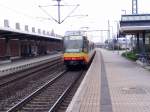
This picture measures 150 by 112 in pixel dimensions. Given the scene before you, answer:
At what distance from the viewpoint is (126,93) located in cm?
1564

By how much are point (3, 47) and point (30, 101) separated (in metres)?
37.1

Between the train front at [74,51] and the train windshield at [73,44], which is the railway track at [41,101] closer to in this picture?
the train front at [74,51]

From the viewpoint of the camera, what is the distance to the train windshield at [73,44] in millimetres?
32541

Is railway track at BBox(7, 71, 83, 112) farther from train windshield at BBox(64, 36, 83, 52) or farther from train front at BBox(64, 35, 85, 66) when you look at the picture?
train windshield at BBox(64, 36, 83, 52)

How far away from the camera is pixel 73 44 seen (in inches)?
1288

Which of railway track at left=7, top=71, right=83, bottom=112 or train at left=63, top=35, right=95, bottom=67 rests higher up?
train at left=63, top=35, right=95, bottom=67

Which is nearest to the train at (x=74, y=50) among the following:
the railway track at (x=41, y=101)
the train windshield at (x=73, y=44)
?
the train windshield at (x=73, y=44)

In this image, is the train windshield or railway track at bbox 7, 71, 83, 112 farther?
the train windshield

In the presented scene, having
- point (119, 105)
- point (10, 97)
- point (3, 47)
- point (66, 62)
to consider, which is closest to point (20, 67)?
point (66, 62)

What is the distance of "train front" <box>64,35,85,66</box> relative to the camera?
106ft

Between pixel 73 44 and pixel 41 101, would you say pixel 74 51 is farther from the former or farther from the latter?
pixel 41 101

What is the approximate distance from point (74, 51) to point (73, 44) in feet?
1.90

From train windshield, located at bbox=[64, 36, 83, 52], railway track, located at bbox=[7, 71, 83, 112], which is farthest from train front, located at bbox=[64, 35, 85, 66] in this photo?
railway track, located at bbox=[7, 71, 83, 112]

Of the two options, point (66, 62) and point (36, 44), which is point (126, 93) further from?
point (36, 44)
